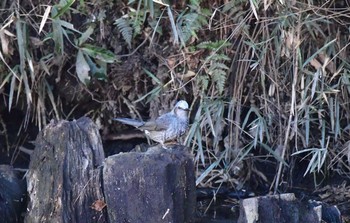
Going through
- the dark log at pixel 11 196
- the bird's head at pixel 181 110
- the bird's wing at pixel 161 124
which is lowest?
the dark log at pixel 11 196

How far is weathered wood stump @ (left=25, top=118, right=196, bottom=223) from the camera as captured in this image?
11.8 ft

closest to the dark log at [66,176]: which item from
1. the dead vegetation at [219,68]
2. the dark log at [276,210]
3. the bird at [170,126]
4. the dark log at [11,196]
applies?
the dark log at [11,196]

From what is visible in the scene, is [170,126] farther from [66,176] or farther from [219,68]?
[66,176]

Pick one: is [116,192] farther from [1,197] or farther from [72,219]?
[1,197]

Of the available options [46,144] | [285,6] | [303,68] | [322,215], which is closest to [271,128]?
[303,68]

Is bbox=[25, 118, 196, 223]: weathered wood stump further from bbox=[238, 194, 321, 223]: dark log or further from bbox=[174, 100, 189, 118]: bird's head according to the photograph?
bbox=[174, 100, 189, 118]: bird's head

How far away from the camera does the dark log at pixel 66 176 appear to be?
3.73 m

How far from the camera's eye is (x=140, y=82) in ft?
18.4

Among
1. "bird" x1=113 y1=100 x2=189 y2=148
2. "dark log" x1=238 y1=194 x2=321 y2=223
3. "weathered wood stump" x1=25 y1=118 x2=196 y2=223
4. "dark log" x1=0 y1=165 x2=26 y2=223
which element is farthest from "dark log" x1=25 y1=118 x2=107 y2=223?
"bird" x1=113 y1=100 x2=189 y2=148

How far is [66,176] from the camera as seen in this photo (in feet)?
12.3

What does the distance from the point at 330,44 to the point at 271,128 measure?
662mm

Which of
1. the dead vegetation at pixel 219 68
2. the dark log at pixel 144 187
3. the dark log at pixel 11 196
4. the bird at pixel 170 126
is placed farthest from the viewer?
the dead vegetation at pixel 219 68

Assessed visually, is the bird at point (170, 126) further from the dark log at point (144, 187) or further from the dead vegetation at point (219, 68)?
the dark log at point (144, 187)

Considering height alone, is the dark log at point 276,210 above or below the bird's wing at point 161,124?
below
